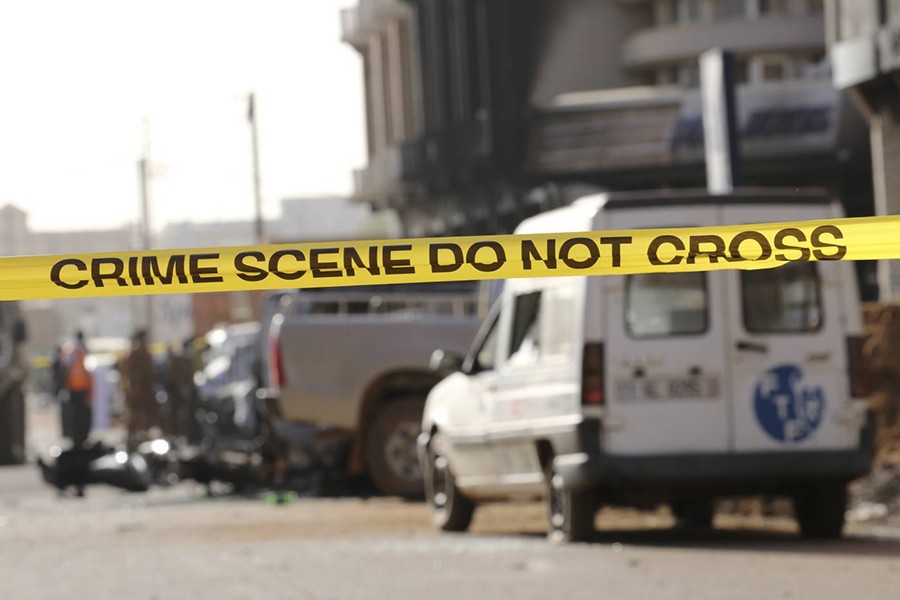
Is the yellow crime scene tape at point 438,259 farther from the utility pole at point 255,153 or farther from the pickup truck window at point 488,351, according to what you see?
the utility pole at point 255,153

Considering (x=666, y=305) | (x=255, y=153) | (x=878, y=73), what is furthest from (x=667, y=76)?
(x=666, y=305)

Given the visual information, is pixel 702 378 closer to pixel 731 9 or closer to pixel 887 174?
pixel 887 174

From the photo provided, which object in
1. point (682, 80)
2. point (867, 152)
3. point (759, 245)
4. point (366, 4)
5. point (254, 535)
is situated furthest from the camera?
point (366, 4)

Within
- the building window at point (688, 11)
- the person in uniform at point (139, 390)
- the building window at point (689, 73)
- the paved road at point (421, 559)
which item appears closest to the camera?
the paved road at point (421, 559)

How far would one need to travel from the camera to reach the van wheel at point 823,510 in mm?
13812

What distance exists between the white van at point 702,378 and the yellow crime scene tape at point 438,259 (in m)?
4.62

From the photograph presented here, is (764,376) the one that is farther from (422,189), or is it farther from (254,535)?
(422,189)

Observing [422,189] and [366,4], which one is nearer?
[422,189]

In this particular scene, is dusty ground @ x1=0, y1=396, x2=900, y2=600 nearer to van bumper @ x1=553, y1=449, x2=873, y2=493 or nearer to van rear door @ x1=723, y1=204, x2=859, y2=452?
van bumper @ x1=553, y1=449, x2=873, y2=493

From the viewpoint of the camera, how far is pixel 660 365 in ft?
44.2

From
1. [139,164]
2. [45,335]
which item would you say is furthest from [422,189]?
[45,335]

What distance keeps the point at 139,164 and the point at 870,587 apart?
7437cm

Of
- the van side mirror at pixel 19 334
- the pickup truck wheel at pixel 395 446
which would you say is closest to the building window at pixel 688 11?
the van side mirror at pixel 19 334

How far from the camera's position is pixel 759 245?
8.59 meters
